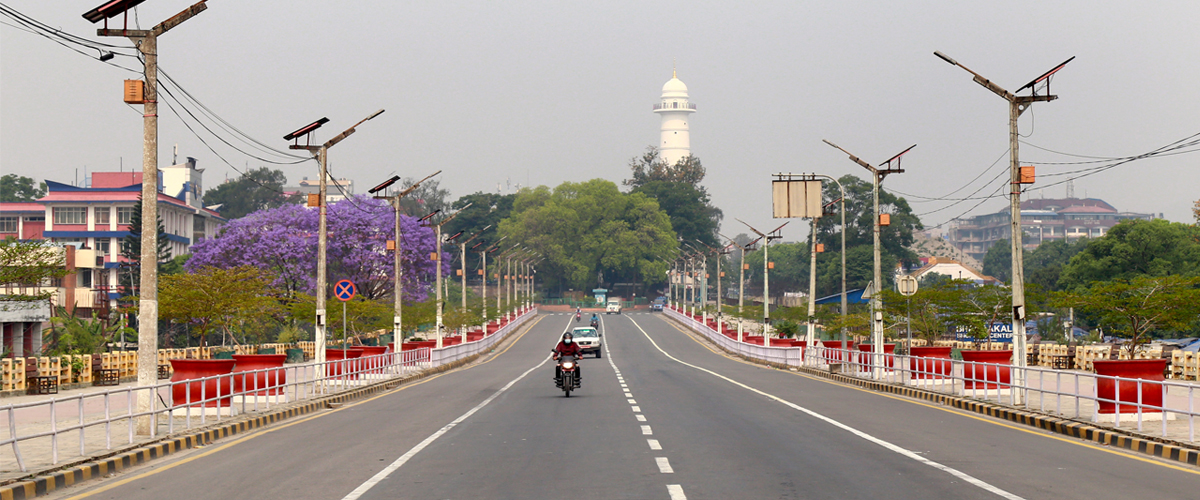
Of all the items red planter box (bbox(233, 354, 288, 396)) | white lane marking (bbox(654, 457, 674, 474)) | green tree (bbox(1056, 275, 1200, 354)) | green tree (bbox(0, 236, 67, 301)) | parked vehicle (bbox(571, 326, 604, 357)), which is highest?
green tree (bbox(0, 236, 67, 301))

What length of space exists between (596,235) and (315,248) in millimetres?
87670

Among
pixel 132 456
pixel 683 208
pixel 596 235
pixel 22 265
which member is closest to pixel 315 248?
pixel 22 265

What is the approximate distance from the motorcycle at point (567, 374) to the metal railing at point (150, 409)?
20.1 feet

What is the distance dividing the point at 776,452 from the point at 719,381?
848 inches

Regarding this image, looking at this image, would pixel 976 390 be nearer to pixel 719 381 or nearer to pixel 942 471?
pixel 719 381

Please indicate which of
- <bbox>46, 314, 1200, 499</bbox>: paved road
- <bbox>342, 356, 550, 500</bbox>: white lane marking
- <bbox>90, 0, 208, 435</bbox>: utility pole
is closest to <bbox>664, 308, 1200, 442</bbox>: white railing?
<bbox>46, 314, 1200, 499</bbox>: paved road

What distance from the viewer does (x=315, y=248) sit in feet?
251

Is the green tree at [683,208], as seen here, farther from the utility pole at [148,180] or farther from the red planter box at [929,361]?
the utility pole at [148,180]

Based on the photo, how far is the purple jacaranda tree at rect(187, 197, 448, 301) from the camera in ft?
249

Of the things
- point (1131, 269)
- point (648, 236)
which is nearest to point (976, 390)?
point (1131, 269)

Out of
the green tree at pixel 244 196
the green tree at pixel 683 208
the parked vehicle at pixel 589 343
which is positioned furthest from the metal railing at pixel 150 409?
the green tree at pixel 683 208

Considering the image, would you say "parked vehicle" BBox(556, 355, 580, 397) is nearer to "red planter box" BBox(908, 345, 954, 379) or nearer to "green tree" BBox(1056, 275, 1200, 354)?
"red planter box" BBox(908, 345, 954, 379)

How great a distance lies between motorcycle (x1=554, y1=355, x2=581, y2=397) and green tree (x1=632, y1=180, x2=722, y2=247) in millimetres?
146029

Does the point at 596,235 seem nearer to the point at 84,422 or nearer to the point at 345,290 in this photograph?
the point at 345,290
